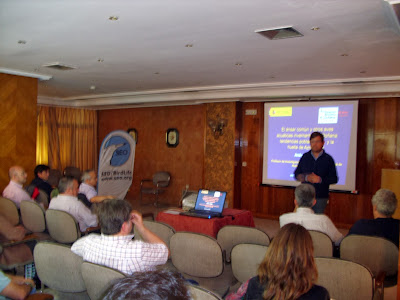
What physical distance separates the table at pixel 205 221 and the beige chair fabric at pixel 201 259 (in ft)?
3.02

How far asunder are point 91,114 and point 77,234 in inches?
338

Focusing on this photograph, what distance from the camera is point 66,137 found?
37.2 ft

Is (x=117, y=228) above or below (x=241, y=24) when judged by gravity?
below

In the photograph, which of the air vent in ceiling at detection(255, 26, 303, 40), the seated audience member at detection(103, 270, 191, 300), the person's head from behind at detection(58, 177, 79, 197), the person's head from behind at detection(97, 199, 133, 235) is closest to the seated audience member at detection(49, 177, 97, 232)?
the person's head from behind at detection(58, 177, 79, 197)

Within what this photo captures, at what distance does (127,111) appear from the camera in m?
11.4

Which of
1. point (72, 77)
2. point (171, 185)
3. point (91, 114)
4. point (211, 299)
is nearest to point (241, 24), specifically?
point (211, 299)

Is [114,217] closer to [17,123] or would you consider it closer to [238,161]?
[17,123]

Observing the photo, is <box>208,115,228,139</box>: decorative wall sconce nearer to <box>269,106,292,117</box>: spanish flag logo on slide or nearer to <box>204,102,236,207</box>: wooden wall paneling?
<box>204,102,236,207</box>: wooden wall paneling

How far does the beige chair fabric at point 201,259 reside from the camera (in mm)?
3137

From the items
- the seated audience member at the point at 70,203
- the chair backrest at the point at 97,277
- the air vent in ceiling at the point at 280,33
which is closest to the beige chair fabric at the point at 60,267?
the chair backrest at the point at 97,277

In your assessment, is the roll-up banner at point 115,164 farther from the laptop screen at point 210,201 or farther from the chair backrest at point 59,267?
the chair backrest at point 59,267

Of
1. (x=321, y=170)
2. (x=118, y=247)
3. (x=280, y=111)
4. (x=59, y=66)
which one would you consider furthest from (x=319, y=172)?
(x=59, y=66)

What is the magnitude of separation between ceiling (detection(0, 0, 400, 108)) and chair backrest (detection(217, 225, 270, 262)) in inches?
79.9

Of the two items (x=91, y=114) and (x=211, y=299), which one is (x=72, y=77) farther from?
(x=211, y=299)
